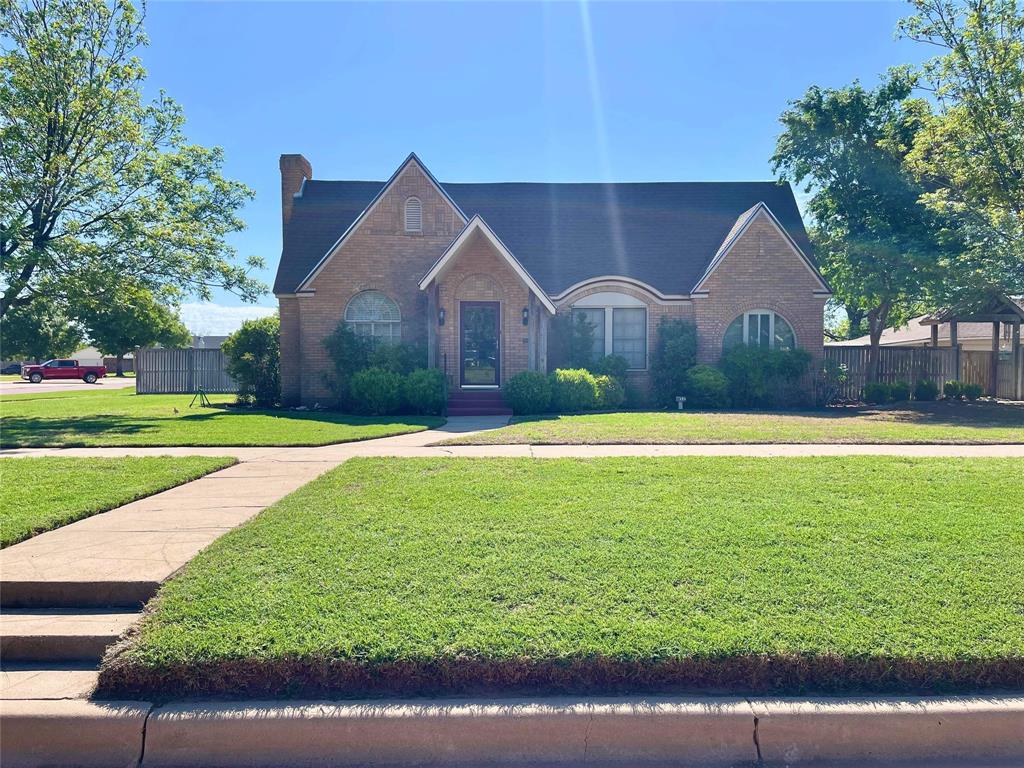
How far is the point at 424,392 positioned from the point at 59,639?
465 inches

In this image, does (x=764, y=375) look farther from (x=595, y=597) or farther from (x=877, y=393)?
(x=595, y=597)

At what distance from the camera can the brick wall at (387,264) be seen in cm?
1806

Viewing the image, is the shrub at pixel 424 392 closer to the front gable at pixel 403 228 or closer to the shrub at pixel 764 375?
the front gable at pixel 403 228

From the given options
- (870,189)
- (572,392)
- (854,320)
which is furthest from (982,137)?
(854,320)

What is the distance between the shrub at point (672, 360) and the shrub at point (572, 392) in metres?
2.95

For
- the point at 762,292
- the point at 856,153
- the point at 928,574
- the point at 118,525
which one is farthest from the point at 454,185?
the point at 928,574

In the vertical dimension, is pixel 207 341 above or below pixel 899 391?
above

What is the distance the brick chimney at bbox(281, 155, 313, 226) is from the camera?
21.3 meters

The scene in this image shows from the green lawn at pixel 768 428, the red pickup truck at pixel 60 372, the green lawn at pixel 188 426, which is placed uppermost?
the red pickup truck at pixel 60 372

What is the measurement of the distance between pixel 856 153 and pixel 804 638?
21657 mm

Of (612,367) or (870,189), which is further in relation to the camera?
(870,189)

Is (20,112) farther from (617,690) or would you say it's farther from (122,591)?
(617,690)

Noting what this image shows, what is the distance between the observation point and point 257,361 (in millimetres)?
19359

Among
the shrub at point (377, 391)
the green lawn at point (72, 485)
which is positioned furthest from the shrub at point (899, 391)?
the green lawn at point (72, 485)
